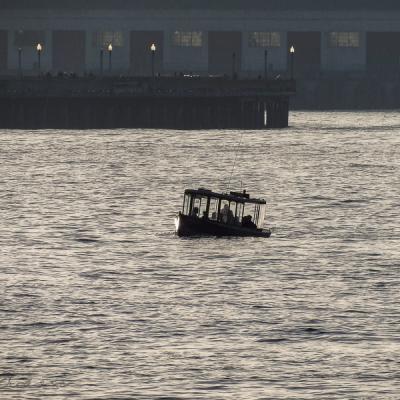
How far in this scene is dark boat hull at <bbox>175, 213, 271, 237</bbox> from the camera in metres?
79.2

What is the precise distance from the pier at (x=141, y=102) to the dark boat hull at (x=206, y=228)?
96.0 metres

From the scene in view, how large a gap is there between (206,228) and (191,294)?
16.2 m

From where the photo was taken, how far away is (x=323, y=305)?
61094 mm

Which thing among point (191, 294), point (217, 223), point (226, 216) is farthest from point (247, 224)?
point (191, 294)

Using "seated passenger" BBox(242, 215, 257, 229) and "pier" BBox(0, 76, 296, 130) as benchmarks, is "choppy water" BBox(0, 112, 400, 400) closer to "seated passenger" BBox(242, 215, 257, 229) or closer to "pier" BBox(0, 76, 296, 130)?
"seated passenger" BBox(242, 215, 257, 229)

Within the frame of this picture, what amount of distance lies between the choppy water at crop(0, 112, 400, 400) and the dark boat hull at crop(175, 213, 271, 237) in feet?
1.43

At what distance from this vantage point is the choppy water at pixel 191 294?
49969 millimetres

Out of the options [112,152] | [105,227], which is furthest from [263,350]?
[112,152]

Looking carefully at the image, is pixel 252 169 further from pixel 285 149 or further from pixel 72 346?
pixel 72 346

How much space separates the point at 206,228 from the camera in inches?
3120

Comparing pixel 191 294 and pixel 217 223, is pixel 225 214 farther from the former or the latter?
pixel 191 294

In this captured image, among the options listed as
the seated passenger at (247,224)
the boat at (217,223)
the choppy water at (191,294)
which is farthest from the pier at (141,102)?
the seated passenger at (247,224)

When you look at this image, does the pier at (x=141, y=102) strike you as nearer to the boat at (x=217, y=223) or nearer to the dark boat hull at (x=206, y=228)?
the boat at (x=217, y=223)

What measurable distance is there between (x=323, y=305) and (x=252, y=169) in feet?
231
